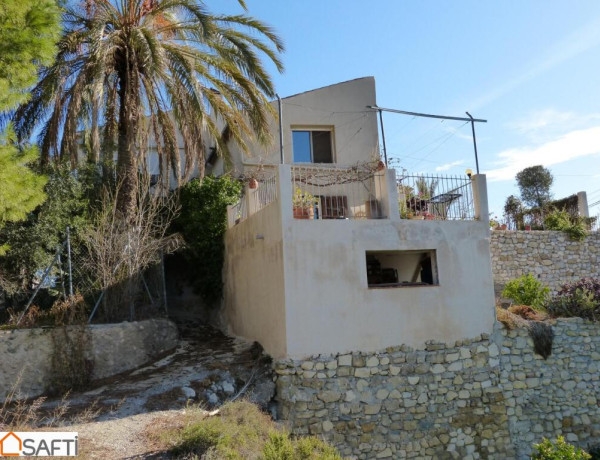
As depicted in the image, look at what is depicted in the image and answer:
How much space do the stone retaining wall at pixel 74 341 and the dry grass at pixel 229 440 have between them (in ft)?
9.69

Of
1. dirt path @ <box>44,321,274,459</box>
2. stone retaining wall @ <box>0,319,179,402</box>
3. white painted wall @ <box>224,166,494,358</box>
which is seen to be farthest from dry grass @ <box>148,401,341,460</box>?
stone retaining wall @ <box>0,319,179,402</box>

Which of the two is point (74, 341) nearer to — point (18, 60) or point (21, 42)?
point (18, 60)

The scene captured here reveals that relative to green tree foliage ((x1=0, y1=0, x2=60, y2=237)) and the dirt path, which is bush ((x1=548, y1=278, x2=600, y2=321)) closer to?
the dirt path

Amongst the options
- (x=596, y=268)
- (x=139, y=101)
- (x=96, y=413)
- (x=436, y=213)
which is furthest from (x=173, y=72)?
(x=596, y=268)

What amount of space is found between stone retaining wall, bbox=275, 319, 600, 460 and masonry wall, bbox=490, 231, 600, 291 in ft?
14.9

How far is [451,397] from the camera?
10625 millimetres

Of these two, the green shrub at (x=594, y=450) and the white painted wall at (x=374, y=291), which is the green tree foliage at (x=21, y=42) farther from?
the green shrub at (x=594, y=450)

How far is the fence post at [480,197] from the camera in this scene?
38.2ft

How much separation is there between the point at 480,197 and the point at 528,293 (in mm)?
4030

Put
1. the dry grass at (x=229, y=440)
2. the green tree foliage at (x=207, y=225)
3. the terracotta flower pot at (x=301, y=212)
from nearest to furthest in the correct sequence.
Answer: the dry grass at (x=229, y=440) → the terracotta flower pot at (x=301, y=212) → the green tree foliage at (x=207, y=225)

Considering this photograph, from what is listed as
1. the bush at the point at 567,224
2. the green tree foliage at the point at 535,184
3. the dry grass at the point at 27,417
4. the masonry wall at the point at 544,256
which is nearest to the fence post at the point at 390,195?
the dry grass at the point at 27,417

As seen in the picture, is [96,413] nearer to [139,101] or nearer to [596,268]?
[139,101]

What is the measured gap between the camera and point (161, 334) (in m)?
12.1

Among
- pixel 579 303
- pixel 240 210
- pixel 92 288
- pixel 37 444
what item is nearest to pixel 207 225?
pixel 240 210
